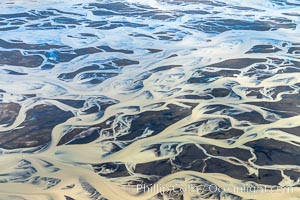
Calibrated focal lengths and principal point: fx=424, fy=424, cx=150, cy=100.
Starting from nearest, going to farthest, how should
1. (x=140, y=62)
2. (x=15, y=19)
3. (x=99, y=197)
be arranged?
(x=99, y=197), (x=140, y=62), (x=15, y=19)

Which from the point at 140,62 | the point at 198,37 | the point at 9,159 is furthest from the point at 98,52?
the point at 9,159

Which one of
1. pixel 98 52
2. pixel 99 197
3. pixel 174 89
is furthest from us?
pixel 98 52

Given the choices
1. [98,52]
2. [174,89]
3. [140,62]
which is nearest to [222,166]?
[174,89]

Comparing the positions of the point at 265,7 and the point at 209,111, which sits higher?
the point at 265,7

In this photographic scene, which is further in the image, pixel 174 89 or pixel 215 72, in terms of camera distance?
pixel 215 72

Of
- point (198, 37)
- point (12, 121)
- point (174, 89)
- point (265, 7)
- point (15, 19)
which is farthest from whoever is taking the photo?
point (265, 7)

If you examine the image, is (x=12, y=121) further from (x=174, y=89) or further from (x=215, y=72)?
(x=215, y=72)

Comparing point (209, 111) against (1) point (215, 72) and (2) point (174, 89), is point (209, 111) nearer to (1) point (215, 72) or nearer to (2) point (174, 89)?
(2) point (174, 89)
